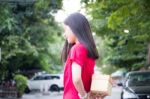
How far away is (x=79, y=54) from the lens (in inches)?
179

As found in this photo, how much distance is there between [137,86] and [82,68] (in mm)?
13813

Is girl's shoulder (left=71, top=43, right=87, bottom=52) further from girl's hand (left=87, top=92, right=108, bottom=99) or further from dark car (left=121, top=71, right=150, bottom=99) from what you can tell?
dark car (left=121, top=71, right=150, bottom=99)

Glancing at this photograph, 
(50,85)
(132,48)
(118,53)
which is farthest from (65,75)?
(50,85)

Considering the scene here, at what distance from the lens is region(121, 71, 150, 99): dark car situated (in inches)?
685

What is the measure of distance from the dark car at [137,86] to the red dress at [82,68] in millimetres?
12848

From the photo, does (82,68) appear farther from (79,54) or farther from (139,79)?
(139,79)

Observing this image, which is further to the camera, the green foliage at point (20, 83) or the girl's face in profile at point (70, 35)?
the green foliage at point (20, 83)

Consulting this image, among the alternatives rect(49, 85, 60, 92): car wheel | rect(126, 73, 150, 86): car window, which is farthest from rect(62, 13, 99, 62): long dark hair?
rect(49, 85, 60, 92): car wheel

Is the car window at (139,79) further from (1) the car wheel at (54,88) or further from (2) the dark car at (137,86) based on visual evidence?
(1) the car wheel at (54,88)

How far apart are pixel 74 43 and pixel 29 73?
4225cm

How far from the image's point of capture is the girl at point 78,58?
454 cm

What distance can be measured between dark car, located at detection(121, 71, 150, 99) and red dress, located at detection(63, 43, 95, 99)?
42.2ft

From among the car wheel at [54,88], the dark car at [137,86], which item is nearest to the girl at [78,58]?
the dark car at [137,86]

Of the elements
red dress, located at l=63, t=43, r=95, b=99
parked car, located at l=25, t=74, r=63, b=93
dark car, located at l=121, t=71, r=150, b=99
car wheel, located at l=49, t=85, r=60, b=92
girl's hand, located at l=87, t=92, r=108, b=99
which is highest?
red dress, located at l=63, t=43, r=95, b=99
